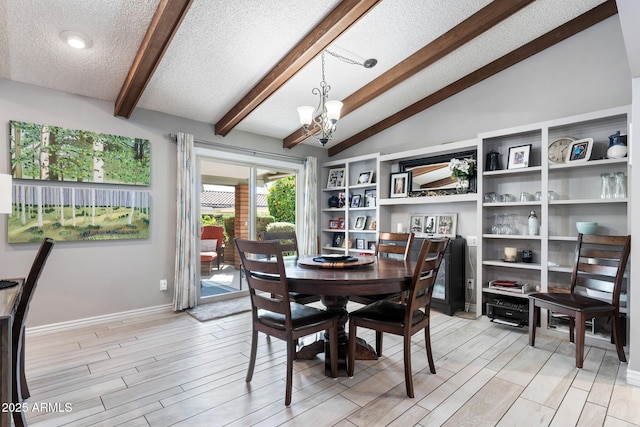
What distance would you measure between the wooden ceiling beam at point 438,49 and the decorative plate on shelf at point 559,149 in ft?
4.54

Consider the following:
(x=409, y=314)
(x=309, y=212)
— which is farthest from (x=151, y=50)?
(x=309, y=212)

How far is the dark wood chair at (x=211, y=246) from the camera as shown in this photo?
441cm

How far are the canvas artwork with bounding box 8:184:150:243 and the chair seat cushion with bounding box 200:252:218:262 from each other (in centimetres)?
85

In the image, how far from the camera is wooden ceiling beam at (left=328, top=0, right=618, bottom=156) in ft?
10.3

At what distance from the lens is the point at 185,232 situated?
156 inches

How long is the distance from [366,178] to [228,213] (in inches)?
87.7

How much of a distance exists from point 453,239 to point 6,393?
3.99 metres

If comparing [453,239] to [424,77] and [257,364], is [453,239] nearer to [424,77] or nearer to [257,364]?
[424,77]

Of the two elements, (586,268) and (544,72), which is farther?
(544,72)

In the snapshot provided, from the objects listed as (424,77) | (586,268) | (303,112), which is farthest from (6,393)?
(424,77)

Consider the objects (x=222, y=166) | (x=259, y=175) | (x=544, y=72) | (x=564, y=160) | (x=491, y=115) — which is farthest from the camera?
(x=259, y=175)

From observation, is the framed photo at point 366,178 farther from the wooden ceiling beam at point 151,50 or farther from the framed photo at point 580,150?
the wooden ceiling beam at point 151,50

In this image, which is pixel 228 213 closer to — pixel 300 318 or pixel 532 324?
pixel 300 318

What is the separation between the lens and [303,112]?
2.82 meters
